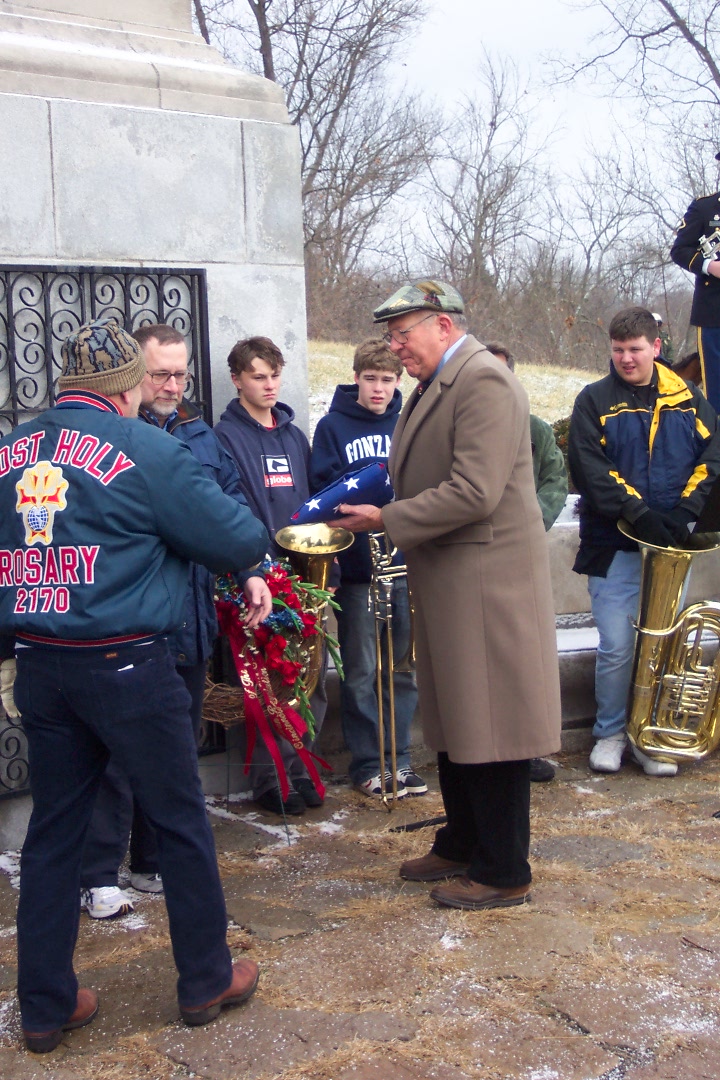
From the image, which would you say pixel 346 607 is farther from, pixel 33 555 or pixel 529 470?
pixel 33 555

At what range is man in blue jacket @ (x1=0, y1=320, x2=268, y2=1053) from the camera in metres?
2.97

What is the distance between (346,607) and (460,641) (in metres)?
1.38

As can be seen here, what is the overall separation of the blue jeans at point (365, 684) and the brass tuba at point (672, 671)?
3.77 ft

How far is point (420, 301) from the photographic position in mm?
3895

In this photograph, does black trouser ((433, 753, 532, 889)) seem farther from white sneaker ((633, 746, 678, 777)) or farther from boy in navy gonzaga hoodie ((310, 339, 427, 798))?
white sneaker ((633, 746, 678, 777))

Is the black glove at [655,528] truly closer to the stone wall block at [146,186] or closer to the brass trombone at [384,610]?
the brass trombone at [384,610]

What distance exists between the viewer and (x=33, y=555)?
9.86 feet

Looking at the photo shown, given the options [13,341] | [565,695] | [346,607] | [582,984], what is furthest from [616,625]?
[13,341]

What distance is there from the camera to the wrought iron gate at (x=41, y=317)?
4.67 m

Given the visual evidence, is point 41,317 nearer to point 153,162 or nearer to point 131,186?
point 131,186

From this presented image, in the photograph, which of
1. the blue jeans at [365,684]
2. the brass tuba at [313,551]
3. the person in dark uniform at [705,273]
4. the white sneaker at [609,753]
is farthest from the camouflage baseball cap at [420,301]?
the person in dark uniform at [705,273]

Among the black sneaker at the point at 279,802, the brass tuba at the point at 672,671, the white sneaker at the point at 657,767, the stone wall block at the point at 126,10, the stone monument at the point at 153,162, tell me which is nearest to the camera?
the stone monument at the point at 153,162

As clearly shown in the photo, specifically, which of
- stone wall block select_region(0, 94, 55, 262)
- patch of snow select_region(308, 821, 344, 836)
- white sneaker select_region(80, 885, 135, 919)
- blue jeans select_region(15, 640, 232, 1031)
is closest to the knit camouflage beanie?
blue jeans select_region(15, 640, 232, 1031)

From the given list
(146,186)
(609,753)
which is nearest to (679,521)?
(609,753)
